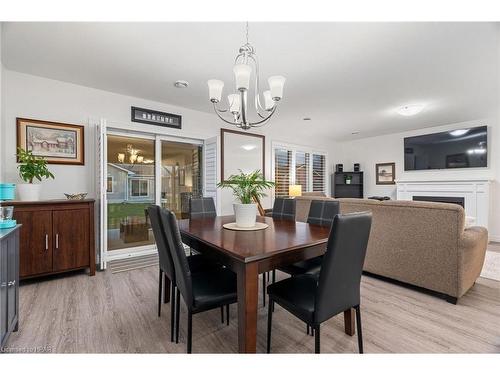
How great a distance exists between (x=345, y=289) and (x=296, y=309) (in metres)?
0.30

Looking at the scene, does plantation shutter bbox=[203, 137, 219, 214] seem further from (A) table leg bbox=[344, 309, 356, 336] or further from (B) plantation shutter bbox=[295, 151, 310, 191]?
(A) table leg bbox=[344, 309, 356, 336]

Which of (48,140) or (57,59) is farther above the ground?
(57,59)

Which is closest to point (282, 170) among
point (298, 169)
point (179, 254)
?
→ point (298, 169)

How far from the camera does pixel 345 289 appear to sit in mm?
1346

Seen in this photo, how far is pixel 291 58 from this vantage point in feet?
8.15

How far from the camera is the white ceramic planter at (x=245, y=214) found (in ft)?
6.32

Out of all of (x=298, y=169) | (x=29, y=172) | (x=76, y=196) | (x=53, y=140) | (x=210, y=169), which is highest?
(x=53, y=140)

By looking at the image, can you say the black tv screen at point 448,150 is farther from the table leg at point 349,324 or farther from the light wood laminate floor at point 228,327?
the table leg at point 349,324

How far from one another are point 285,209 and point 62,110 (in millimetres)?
3148

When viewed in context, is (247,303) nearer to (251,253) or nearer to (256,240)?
(251,253)

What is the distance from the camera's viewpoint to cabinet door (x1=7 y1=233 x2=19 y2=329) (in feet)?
5.14

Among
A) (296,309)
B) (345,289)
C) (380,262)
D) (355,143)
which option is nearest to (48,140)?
(296,309)

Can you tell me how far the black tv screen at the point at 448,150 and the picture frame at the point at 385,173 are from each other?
0.38 m
